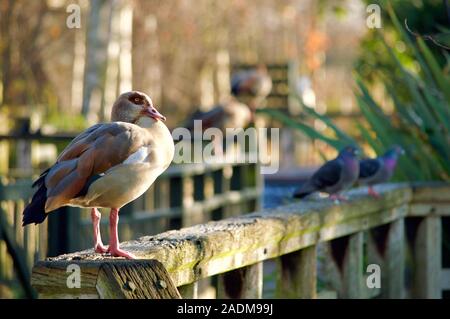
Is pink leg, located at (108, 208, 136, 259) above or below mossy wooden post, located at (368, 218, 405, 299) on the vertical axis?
below

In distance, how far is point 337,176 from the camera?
7754 millimetres

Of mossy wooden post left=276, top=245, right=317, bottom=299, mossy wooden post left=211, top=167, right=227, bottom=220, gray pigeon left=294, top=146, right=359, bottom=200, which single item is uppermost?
mossy wooden post left=211, top=167, right=227, bottom=220

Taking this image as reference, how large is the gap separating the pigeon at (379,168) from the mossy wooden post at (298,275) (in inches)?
75.6

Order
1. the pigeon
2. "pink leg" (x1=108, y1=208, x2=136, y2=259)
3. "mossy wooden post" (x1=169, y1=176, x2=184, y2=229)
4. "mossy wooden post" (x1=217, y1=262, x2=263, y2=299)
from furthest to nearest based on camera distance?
"mossy wooden post" (x1=169, y1=176, x2=184, y2=229), the pigeon, "mossy wooden post" (x1=217, y1=262, x2=263, y2=299), "pink leg" (x1=108, y1=208, x2=136, y2=259)

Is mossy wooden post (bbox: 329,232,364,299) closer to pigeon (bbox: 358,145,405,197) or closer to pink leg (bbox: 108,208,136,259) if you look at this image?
pigeon (bbox: 358,145,405,197)

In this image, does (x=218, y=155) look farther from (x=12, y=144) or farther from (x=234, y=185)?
(x=12, y=144)

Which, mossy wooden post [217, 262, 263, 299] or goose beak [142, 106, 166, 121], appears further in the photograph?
mossy wooden post [217, 262, 263, 299]

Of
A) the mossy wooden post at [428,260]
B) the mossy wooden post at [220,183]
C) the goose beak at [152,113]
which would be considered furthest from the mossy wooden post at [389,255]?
the mossy wooden post at [220,183]

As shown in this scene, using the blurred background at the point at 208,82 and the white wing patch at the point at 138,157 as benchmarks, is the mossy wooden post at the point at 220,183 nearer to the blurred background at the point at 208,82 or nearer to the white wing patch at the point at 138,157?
the blurred background at the point at 208,82

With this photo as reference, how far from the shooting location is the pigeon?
26.8 ft

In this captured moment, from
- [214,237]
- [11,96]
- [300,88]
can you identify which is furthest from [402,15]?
[300,88]

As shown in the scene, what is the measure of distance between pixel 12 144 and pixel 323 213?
371 inches

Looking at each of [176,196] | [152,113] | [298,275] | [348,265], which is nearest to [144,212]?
[176,196]

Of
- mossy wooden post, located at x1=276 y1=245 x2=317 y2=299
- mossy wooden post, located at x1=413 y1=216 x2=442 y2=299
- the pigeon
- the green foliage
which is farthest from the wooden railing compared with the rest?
mossy wooden post, located at x1=276 y1=245 x2=317 y2=299
